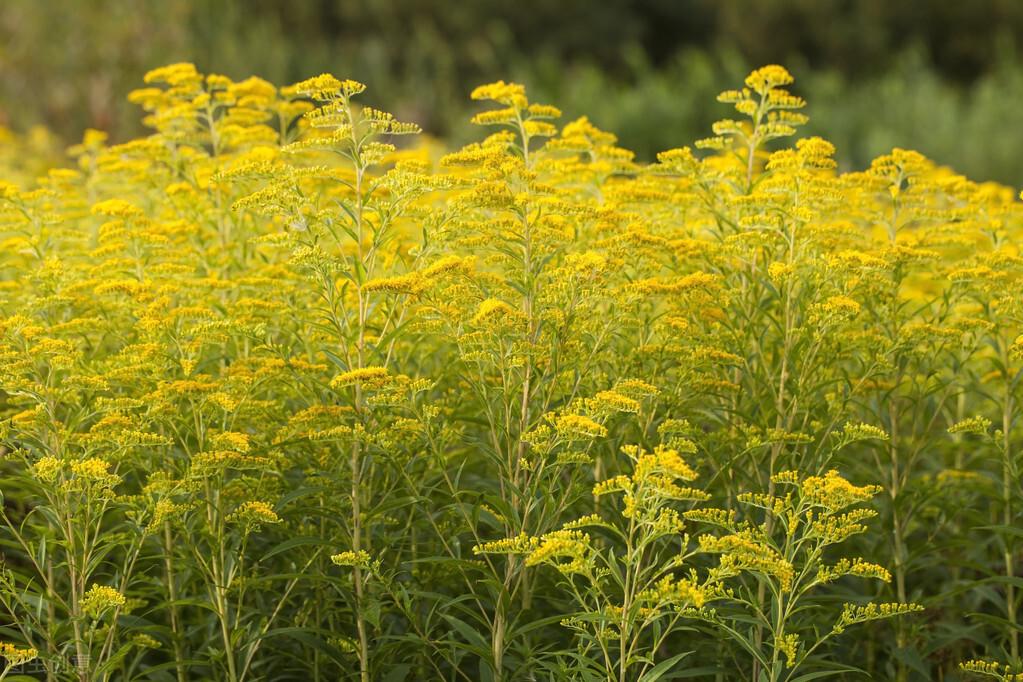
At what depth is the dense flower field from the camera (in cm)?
344

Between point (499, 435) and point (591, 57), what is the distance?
54.9 ft

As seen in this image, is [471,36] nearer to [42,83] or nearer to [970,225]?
[42,83]

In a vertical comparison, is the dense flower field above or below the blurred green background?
below

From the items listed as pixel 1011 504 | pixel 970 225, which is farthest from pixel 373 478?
pixel 970 225

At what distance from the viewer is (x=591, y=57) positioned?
19797mm

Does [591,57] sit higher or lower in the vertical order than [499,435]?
higher

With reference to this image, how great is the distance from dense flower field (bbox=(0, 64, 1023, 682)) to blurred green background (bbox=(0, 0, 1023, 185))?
8962 mm

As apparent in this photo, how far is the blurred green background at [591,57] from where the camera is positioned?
14.5 m

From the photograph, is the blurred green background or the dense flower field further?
the blurred green background

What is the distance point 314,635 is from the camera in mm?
3736

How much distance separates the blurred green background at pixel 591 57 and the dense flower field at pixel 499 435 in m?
8.96

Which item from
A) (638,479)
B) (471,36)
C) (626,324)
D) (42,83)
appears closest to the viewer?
(638,479)

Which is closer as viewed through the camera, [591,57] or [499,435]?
[499,435]

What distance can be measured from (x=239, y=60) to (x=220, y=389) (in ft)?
44.1
